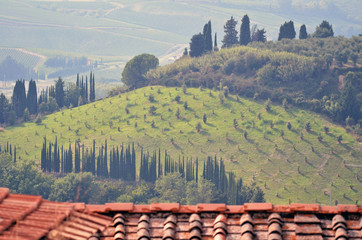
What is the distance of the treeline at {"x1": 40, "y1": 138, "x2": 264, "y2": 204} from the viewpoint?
102 metres

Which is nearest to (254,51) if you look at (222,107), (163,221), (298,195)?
(222,107)

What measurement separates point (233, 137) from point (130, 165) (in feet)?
62.0

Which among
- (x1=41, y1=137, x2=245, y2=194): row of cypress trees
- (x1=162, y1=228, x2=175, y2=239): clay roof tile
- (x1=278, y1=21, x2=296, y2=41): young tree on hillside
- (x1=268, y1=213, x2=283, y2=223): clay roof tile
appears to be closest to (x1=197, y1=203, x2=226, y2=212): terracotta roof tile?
(x1=162, y1=228, x2=175, y2=239): clay roof tile

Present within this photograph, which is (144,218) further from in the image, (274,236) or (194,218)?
(274,236)

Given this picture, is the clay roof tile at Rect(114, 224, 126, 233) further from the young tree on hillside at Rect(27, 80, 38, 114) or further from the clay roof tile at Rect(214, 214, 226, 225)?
the young tree on hillside at Rect(27, 80, 38, 114)

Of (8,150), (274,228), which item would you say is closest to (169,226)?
(274,228)

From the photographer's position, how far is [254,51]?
146375 millimetres

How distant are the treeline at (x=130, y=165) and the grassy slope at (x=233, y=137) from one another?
353cm

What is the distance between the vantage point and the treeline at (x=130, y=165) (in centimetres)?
10219

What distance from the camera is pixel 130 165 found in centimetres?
10781

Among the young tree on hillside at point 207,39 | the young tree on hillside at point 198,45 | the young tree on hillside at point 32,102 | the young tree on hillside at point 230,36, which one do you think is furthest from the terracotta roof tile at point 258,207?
the young tree on hillside at point 230,36

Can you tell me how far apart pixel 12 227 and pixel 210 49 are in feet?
503

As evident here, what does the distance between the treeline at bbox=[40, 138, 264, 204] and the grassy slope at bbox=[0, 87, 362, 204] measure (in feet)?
11.6

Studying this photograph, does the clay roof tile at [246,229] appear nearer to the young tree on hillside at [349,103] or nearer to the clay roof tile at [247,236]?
the clay roof tile at [247,236]
